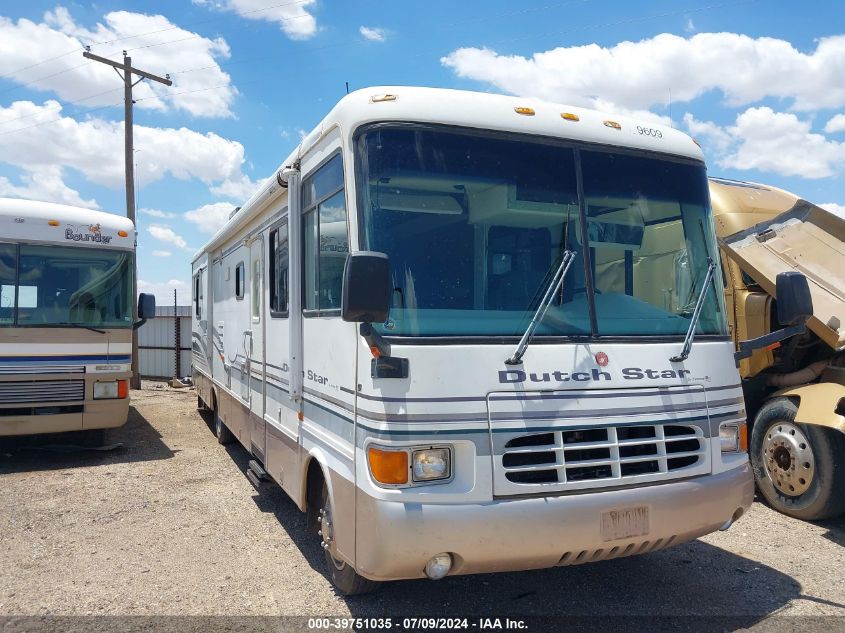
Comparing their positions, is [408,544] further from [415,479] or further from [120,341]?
[120,341]

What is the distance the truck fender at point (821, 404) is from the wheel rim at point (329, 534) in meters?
3.91

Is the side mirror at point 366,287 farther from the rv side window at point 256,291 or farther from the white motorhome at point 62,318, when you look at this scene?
the white motorhome at point 62,318

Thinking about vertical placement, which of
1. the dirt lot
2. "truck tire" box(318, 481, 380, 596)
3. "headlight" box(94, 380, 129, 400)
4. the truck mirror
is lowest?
the dirt lot

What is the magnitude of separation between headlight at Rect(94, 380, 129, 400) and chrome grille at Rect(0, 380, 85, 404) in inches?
6.5

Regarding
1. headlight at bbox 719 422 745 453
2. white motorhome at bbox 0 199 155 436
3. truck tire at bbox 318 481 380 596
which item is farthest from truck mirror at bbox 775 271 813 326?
white motorhome at bbox 0 199 155 436

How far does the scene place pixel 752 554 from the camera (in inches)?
197

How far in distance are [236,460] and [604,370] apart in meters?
5.88

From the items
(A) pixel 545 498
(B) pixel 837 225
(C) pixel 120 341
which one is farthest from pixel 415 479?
(C) pixel 120 341

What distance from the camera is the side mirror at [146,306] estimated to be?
932cm

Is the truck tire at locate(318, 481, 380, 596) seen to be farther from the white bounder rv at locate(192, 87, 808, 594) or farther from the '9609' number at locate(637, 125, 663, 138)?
the '9609' number at locate(637, 125, 663, 138)

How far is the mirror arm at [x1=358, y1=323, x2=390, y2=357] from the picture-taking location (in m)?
3.29

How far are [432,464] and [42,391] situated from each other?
6483 millimetres

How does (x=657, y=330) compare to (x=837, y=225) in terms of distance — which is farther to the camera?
(x=837, y=225)

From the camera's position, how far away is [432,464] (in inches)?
128
